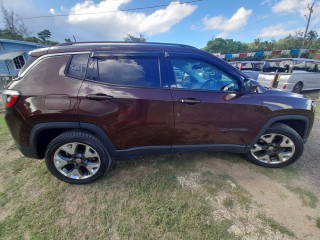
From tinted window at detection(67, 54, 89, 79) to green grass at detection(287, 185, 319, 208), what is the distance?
311cm

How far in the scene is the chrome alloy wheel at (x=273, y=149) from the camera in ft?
8.84

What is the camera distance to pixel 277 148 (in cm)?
273

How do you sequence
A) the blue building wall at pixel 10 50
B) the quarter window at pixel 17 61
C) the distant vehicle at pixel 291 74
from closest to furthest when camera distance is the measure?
the distant vehicle at pixel 291 74
the quarter window at pixel 17 61
the blue building wall at pixel 10 50

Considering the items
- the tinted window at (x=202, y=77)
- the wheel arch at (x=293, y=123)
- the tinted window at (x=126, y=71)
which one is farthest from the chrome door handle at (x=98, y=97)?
the wheel arch at (x=293, y=123)

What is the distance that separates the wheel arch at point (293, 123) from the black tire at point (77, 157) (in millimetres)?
2155

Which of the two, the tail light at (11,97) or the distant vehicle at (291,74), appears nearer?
the tail light at (11,97)

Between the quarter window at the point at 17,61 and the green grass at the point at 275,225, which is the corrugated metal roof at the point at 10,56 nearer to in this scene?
the quarter window at the point at 17,61

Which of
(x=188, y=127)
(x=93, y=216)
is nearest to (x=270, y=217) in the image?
(x=188, y=127)

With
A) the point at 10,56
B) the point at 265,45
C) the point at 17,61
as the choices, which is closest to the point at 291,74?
the point at 10,56

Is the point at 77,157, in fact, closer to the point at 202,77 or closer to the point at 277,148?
the point at 202,77

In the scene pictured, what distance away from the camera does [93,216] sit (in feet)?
6.57

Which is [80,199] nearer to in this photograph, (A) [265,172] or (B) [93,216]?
(B) [93,216]

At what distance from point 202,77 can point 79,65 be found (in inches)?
62.6

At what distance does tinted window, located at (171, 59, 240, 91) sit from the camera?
2.34 meters
